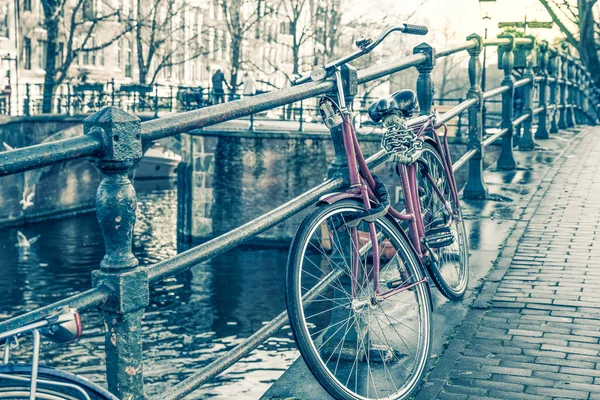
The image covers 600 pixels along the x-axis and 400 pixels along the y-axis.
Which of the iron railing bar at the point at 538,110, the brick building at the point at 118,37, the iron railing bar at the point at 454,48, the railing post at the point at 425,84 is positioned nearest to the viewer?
the railing post at the point at 425,84

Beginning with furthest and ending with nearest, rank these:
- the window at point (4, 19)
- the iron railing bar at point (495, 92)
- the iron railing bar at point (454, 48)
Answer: the window at point (4, 19), the iron railing bar at point (495, 92), the iron railing bar at point (454, 48)

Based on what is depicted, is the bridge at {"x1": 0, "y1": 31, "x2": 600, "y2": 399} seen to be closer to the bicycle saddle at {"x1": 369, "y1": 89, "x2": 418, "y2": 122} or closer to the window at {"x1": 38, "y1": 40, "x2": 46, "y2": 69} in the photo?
the bicycle saddle at {"x1": 369, "y1": 89, "x2": 418, "y2": 122}

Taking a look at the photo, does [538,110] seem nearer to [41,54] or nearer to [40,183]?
[40,183]

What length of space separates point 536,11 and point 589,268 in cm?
2161

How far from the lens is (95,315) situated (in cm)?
2038

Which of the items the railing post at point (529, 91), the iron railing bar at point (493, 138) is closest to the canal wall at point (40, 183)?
the railing post at point (529, 91)

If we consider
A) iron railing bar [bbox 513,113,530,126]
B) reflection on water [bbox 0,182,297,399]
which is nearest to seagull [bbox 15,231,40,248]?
reflection on water [bbox 0,182,297,399]

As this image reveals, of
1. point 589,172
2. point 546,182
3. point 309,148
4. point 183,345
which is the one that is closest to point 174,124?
point 546,182

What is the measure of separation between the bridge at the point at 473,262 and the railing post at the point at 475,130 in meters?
0.01

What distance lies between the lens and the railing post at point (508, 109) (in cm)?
805

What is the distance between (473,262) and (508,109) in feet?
12.1

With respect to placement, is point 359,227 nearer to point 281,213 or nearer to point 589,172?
point 281,213

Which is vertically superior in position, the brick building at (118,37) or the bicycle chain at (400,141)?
the brick building at (118,37)

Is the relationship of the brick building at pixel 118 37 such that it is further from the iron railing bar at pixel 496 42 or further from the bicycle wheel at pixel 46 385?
the bicycle wheel at pixel 46 385
